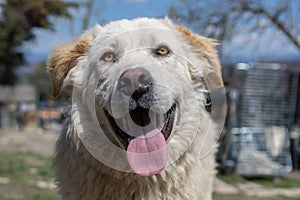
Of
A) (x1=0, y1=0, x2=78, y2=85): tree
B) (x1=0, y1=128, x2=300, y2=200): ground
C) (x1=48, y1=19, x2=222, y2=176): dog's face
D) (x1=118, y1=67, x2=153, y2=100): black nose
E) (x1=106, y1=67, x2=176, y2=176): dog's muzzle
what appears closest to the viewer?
(x1=118, y1=67, x2=153, y2=100): black nose

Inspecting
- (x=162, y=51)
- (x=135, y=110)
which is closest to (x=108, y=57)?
(x=162, y=51)

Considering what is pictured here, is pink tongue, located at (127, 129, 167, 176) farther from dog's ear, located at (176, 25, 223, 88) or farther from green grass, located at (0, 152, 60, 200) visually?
green grass, located at (0, 152, 60, 200)

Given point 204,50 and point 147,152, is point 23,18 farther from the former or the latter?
point 147,152

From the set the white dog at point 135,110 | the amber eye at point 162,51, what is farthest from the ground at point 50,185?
the amber eye at point 162,51

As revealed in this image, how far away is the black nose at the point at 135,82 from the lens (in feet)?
9.20

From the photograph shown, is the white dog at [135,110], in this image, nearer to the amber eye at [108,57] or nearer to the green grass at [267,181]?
the amber eye at [108,57]

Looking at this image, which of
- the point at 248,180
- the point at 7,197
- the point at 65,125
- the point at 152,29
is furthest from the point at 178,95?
the point at 248,180

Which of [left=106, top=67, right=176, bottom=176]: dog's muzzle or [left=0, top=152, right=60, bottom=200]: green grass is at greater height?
[left=106, top=67, right=176, bottom=176]: dog's muzzle

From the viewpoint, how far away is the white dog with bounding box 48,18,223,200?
301 centimetres

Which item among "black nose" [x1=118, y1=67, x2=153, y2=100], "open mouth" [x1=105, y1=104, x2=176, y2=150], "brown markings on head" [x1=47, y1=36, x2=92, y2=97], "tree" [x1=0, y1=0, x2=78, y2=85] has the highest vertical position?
"tree" [x1=0, y1=0, x2=78, y2=85]

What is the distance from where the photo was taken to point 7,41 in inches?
682

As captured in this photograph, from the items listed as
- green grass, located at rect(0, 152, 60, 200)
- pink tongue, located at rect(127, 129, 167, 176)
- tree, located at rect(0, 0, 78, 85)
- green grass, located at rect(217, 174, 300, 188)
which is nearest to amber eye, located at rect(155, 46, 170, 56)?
pink tongue, located at rect(127, 129, 167, 176)

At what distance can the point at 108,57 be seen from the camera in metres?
3.26

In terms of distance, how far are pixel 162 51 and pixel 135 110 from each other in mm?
486
